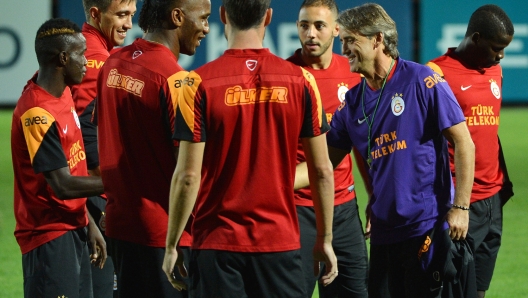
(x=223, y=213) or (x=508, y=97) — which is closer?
(x=223, y=213)

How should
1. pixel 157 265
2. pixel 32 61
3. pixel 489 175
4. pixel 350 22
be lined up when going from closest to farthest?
pixel 157 265 → pixel 350 22 → pixel 489 175 → pixel 32 61

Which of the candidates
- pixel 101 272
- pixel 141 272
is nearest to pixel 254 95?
pixel 141 272

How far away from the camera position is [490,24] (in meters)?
5.90

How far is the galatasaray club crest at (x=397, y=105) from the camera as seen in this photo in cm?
486

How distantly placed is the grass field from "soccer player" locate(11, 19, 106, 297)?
2759 mm

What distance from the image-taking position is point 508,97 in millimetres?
21484

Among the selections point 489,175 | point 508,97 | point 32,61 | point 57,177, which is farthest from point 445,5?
point 57,177

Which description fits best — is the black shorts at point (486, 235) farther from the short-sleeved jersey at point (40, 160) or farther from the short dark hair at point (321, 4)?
the short-sleeved jersey at point (40, 160)

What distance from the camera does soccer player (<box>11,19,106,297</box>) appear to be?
15.4ft

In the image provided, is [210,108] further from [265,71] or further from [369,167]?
[369,167]

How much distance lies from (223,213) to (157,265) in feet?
2.16

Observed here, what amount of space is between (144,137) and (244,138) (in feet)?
2.10

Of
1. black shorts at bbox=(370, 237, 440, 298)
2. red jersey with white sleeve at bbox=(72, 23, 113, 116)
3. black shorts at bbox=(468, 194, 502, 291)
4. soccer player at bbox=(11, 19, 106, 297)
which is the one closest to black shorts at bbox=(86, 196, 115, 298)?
red jersey with white sleeve at bbox=(72, 23, 113, 116)

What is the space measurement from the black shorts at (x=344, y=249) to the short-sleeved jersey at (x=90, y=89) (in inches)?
55.2
